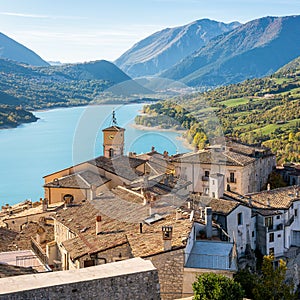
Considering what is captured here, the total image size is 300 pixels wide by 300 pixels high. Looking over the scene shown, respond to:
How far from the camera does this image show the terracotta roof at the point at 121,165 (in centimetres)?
1820

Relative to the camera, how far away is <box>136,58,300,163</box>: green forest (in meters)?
34.9

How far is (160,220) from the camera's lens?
1143 cm

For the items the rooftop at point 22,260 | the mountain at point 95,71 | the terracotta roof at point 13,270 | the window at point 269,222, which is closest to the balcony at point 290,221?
the window at point 269,222

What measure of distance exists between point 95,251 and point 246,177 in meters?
11.7

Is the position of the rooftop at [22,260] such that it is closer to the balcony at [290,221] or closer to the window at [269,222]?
the window at [269,222]

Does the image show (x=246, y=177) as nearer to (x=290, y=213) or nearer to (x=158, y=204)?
(x=290, y=213)

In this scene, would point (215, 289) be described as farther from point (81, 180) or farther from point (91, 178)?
point (91, 178)

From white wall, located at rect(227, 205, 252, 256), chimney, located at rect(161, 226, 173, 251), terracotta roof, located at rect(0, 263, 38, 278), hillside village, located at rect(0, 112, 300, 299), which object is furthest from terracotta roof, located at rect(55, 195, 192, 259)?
white wall, located at rect(227, 205, 252, 256)

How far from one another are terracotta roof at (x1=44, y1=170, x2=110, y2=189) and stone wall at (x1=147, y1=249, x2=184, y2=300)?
25.0 ft

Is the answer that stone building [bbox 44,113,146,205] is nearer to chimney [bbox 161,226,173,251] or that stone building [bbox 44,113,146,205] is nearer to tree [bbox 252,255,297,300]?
tree [bbox 252,255,297,300]

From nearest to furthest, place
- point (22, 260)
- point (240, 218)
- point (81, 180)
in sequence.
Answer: point (22, 260), point (240, 218), point (81, 180)

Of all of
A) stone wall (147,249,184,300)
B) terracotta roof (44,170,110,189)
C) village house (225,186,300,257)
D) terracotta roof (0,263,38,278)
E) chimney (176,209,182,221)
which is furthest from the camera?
terracotta roof (44,170,110,189)

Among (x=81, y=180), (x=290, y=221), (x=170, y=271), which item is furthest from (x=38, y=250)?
(x=290, y=221)

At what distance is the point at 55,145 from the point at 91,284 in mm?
52871
